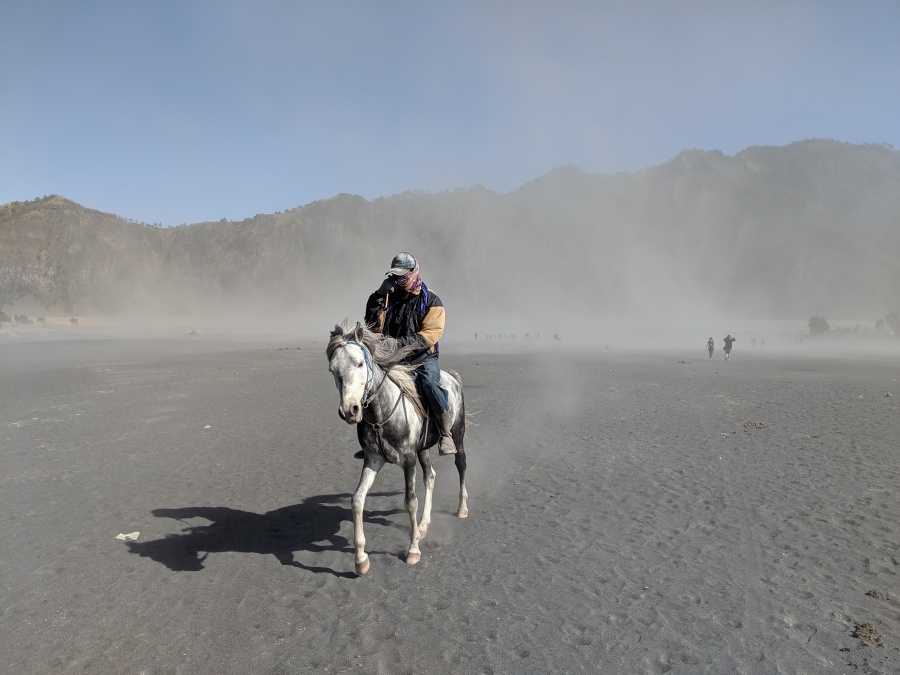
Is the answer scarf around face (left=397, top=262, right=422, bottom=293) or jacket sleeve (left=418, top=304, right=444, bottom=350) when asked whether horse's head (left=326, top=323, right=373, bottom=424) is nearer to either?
jacket sleeve (left=418, top=304, right=444, bottom=350)

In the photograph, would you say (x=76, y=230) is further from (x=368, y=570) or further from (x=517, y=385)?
(x=368, y=570)

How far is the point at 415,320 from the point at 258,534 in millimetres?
Result: 3517

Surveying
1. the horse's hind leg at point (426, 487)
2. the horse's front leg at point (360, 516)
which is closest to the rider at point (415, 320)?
the horse's hind leg at point (426, 487)

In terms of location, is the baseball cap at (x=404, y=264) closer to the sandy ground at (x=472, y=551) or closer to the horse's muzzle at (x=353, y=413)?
the horse's muzzle at (x=353, y=413)

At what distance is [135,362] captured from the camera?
30359 mm

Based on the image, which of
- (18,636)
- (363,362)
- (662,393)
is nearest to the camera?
(18,636)

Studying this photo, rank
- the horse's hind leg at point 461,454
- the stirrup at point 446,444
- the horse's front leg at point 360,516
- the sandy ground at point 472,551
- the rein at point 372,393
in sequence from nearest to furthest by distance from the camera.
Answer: the sandy ground at point 472,551 → the rein at point 372,393 → the horse's front leg at point 360,516 → the stirrup at point 446,444 → the horse's hind leg at point 461,454

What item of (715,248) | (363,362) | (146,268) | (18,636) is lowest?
(18,636)

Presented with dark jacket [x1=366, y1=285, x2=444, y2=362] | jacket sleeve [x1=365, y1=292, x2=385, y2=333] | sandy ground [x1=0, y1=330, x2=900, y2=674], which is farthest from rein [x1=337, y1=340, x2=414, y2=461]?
sandy ground [x1=0, y1=330, x2=900, y2=674]

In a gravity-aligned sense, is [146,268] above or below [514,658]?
above

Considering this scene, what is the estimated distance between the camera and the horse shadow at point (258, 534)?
6.12 meters

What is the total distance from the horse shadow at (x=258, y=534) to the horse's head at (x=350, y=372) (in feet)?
6.86

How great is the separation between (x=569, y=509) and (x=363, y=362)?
14.2 feet

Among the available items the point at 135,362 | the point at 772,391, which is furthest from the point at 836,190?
the point at 135,362
